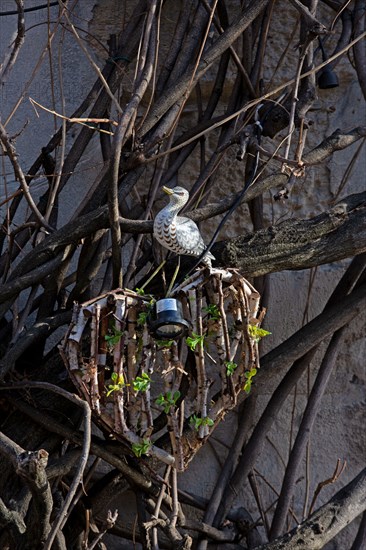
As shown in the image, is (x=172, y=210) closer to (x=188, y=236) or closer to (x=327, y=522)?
(x=188, y=236)

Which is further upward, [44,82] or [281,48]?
[281,48]

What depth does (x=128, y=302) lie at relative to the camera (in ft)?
4.74

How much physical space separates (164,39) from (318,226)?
724mm

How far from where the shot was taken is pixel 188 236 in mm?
1493

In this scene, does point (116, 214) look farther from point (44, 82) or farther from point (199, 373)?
point (44, 82)

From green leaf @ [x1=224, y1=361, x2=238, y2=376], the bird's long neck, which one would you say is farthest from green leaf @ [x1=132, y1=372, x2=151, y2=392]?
the bird's long neck

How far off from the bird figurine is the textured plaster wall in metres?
0.55

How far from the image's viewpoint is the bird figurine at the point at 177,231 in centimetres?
147

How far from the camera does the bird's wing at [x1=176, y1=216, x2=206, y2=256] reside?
4.86 feet

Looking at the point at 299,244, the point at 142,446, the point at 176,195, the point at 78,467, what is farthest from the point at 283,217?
the point at 78,467

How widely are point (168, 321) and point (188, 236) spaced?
151 millimetres

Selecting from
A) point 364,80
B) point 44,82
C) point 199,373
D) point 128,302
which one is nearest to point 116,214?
point 128,302

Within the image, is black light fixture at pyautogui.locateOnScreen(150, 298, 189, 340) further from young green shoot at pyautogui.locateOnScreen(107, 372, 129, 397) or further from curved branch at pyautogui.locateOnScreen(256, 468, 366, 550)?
curved branch at pyautogui.locateOnScreen(256, 468, 366, 550)

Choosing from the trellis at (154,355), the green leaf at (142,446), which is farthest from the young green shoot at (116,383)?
the green leaf at (142,446)
